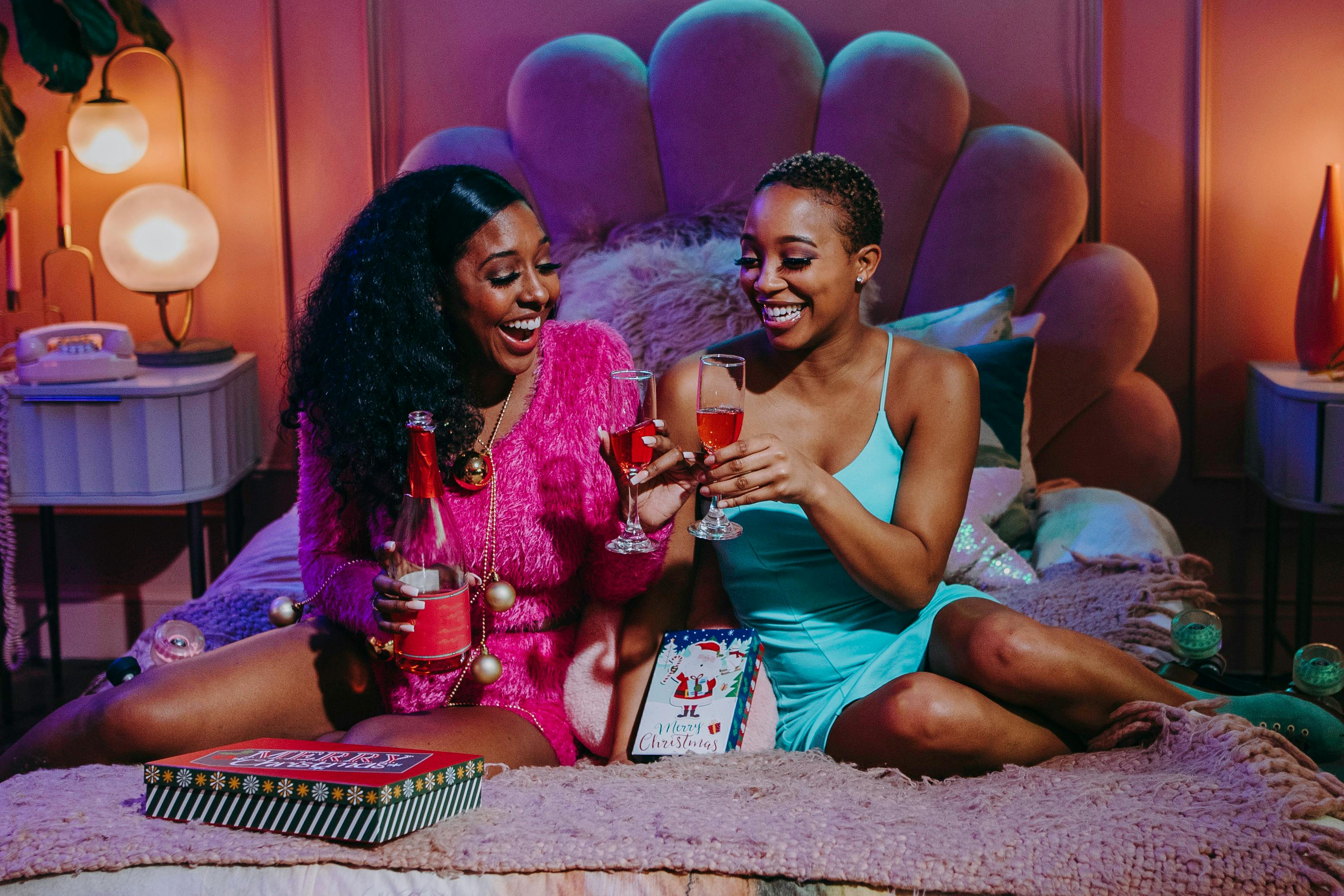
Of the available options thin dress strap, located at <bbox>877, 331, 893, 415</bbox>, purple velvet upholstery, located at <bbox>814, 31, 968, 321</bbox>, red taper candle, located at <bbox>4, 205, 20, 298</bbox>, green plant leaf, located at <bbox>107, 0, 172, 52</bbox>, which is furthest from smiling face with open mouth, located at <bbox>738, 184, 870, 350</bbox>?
red taper candle, located at <bbox>4, 205, 20, 298</bbox>

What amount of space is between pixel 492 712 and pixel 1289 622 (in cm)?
231

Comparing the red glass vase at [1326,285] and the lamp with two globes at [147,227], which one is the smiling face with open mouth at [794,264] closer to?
the red glass vase at [1326,285]

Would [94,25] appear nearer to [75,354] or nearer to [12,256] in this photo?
[12,256]

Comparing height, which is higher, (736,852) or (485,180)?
(485,180)

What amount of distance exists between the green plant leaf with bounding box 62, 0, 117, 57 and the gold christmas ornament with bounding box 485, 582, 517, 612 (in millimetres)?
2078

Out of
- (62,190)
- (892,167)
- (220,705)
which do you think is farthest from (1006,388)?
(62,190)

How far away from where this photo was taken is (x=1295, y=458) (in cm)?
249

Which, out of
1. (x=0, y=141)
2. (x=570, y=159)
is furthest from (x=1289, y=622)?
(x=0, y=141)

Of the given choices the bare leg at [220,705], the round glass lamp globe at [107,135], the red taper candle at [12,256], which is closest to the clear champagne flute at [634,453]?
the bare leg at [220,705]

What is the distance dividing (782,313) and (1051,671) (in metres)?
0.63

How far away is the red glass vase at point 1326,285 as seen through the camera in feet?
8.38

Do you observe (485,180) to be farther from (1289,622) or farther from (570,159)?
(1289,622)

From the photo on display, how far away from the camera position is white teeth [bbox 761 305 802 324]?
165cm

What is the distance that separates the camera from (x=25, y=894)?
47.3 inches
